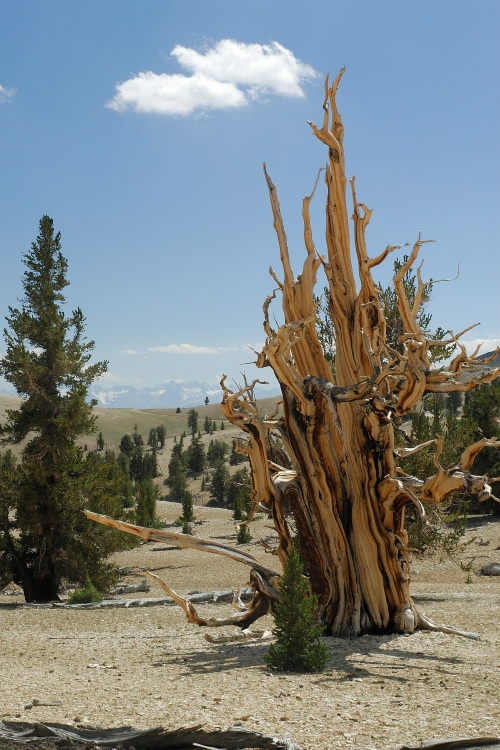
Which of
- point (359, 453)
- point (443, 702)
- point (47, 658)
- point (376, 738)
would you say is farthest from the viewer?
point (359, 453)

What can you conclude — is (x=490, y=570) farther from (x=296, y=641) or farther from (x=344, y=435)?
(x=296, y=641)

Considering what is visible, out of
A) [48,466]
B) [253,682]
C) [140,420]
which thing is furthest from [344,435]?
[140,420]

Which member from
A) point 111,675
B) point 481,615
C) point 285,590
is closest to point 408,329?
point 285,590

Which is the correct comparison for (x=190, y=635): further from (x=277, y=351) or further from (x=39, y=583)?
(x=39, y=583)

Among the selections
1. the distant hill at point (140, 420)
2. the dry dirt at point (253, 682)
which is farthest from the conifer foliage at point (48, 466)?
the distant hill at point (140, 420)

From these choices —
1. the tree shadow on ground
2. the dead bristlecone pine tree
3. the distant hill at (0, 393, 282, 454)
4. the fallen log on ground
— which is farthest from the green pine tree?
the distant hill at (0, 393, 282, 454)

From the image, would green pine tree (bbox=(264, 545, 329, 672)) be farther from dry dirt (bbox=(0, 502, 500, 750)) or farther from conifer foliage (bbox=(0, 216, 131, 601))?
conifer foliage (bbox=(0, 216, 131, 601))

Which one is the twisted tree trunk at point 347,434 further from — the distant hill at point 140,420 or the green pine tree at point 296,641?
the distant hill at point 140,420

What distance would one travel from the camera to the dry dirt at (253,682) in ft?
14.5

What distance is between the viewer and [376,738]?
413cm

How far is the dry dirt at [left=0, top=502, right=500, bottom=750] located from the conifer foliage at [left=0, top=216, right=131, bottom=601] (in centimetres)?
366

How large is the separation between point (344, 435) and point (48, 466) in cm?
789

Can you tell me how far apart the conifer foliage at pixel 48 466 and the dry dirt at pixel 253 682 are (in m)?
3.66

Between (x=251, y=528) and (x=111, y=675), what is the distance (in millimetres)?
24615
